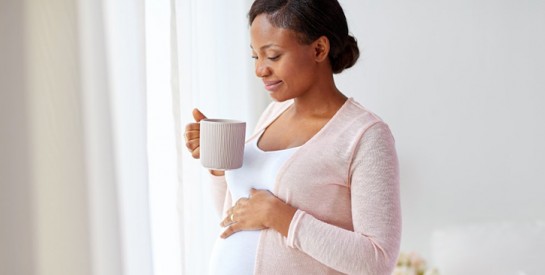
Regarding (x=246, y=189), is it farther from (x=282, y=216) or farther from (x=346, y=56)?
(x=346, y=56)

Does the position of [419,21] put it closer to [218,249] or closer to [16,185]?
[218,249]

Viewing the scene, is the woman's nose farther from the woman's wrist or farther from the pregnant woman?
the woman's wrist

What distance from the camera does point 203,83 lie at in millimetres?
1899

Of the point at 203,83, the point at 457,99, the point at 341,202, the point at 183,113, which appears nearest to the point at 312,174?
the point at 341,202

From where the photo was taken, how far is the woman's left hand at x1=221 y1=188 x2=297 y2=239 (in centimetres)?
98

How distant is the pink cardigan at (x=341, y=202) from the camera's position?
0.94m

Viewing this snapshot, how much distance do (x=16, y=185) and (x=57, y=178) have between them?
0.29ft

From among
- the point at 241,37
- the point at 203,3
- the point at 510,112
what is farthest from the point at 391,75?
the point at 203,3

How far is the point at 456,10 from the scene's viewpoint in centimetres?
218

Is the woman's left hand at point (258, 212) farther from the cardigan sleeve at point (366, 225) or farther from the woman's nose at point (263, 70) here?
the woman's nose at point (263, 70)

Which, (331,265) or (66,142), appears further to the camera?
(66,142)

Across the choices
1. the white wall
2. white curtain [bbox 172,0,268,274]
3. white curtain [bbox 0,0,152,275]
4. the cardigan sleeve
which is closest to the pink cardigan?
the cardigan sleeve

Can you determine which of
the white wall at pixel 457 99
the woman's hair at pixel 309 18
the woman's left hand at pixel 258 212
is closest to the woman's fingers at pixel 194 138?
the woman's left hand at pixel 258 212

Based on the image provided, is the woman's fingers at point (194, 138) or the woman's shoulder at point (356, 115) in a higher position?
the woman's shoulder at point (356, 115)
